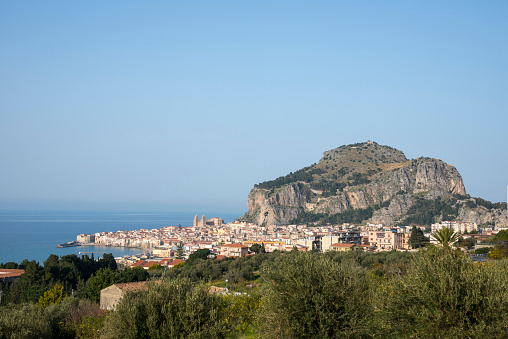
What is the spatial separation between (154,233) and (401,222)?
7033 centimetres

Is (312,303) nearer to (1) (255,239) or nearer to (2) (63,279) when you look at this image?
(2) (63,279)

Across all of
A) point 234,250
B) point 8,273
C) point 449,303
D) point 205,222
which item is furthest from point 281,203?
point 449,303

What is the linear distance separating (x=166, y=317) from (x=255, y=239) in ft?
302

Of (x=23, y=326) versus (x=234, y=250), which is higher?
(x=23, y=326)

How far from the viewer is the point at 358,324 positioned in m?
10.3

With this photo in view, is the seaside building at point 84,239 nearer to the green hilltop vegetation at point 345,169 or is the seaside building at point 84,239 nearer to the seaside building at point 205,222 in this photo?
the seaside building at point 205,222

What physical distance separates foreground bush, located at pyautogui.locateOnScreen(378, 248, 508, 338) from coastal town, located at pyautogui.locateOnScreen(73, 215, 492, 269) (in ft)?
82.3

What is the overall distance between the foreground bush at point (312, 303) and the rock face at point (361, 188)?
356ft

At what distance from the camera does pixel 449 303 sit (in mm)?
10273

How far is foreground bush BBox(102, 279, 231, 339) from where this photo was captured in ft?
34.2

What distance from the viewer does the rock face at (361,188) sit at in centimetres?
13100

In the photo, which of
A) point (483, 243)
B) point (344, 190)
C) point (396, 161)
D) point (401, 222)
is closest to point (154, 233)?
point (344, 190)

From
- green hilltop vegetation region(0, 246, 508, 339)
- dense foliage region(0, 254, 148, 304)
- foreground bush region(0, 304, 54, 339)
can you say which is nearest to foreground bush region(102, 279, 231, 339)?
green hilltop vegetation region(0, 246, 508, 339)

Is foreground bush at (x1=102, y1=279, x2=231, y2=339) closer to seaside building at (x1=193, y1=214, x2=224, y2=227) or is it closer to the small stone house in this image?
the small stone house
